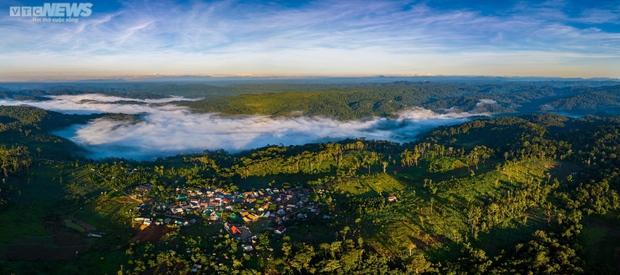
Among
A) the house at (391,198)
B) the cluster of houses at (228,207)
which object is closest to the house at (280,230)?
the cluster of houses at (228,207)

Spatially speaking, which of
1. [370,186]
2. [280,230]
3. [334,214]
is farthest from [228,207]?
[370,186]

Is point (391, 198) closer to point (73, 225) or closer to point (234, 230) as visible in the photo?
point (234, 230)

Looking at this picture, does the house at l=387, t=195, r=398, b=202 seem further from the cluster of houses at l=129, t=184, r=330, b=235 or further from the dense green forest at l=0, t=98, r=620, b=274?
the cluster of houses at l=129, t=184, r=330, b=235

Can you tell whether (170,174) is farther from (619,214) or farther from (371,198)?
(619,214)

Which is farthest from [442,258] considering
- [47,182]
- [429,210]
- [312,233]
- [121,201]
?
[47,182]

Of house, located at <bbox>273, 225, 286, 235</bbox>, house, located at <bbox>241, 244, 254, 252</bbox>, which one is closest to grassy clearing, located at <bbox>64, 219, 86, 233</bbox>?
house, located at <bbox>241, 244, 254, 252</bbox>

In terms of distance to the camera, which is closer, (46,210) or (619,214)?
(619,214)
